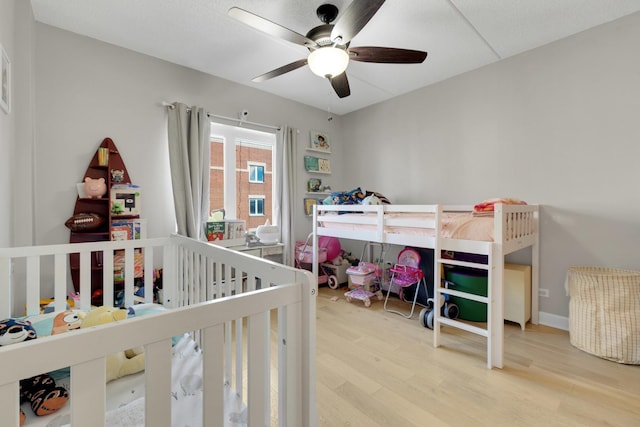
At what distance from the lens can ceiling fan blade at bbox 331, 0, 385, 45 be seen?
137 centimetres

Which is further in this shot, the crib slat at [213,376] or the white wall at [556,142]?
the white wall at [556,142]

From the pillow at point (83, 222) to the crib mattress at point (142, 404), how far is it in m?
1.45

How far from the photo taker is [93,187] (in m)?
2.16

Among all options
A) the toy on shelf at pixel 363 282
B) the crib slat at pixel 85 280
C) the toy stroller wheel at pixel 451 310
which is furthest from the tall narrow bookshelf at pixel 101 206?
the toy stroller wheel at pixel 451 310

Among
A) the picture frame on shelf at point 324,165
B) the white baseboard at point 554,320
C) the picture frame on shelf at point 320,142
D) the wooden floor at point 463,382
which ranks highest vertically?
the picture frame on shelf at point 320,142

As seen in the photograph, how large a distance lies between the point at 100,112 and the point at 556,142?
374cm

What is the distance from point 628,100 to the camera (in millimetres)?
2021

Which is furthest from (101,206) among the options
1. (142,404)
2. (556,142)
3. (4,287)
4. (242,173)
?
(556,142)

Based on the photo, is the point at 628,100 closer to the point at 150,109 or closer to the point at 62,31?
the point at 150,109

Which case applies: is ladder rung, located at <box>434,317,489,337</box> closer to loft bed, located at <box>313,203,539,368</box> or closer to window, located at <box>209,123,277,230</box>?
loft bed, located at <box>313,203,539,368</box>

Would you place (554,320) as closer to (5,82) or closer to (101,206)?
(101,206)

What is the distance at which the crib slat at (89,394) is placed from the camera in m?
0.50

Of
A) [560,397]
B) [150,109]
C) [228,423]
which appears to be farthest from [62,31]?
[560,397]

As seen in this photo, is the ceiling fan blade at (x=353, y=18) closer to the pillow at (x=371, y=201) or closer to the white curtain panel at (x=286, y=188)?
the pillow at (x=371, y=201)
